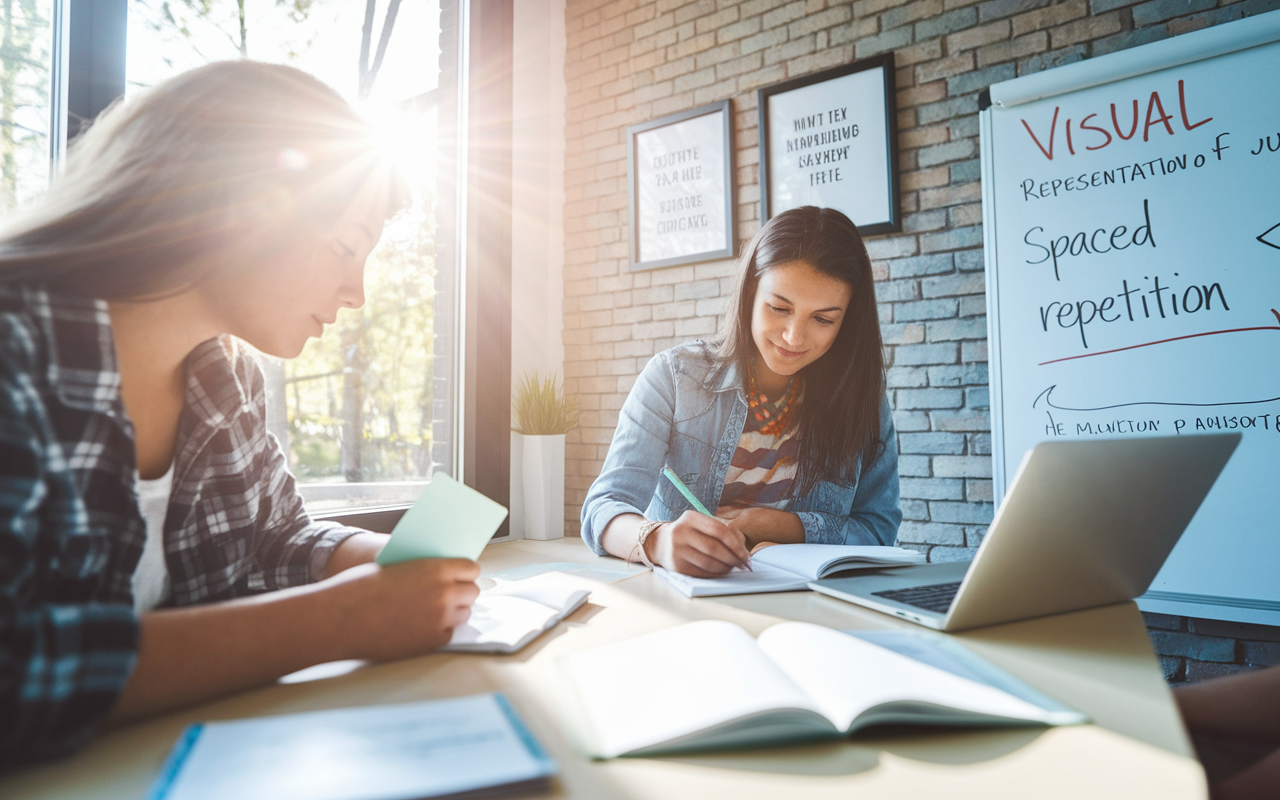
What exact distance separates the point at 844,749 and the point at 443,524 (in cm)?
43

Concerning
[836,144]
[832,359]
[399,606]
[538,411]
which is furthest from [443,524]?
[836,144]

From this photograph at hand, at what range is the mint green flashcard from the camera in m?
0.70

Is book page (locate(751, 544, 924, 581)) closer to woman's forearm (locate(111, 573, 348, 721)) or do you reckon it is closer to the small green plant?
woman's forearm (locate(111, 573, 348, 721))

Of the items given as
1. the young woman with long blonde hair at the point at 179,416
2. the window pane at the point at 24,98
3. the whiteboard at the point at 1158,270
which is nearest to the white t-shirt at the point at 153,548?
the young woman with long blonde hair at the point at 179,416

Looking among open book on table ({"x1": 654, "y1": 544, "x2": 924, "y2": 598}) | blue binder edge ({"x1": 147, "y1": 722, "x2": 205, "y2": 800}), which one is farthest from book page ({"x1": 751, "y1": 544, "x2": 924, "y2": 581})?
blue binder edge ({"x1": 147, "y1": 722, "x2": 205, "y2": 800})

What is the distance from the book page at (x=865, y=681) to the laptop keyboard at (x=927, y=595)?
0.22m

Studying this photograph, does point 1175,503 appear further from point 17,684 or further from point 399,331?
point 399,331

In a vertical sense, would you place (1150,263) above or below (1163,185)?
below

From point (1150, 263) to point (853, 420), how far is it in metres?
0.96

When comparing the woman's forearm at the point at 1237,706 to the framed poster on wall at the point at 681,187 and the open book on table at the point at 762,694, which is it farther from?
the framed poster on wall at the point at 681,187

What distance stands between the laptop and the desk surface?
64 millimetres

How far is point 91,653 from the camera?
1.66 ft

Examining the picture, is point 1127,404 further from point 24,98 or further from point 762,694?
point 24,98

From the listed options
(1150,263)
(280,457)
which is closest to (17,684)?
(280,457)
